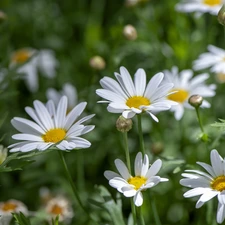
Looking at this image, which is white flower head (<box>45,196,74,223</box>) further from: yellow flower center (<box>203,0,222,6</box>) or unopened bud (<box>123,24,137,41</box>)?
yellow flower center (<box>203,0,222,6</box>)

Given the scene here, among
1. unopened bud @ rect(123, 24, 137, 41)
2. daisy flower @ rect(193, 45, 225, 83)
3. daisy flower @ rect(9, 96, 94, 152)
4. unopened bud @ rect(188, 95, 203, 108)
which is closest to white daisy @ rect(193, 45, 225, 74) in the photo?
daisy flower @ rect(193, 45, 225, 83)

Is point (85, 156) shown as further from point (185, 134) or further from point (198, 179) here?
point (198, 179)

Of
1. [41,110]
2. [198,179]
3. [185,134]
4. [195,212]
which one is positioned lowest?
[195,212]

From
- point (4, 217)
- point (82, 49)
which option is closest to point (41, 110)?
point (4, 217)

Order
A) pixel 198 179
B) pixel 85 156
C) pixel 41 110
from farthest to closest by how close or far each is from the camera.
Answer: pixel 85 156
pixel 41 110
pixel 198 179

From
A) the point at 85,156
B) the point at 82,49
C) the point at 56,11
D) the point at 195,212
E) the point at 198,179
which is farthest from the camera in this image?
the point at 56,11

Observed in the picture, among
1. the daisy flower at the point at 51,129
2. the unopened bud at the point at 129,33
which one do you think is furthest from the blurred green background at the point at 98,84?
the daisy flower at the point at 51,129

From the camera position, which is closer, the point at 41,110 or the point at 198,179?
the point at 198,179

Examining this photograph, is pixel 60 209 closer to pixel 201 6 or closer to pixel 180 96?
pixel 180 96
